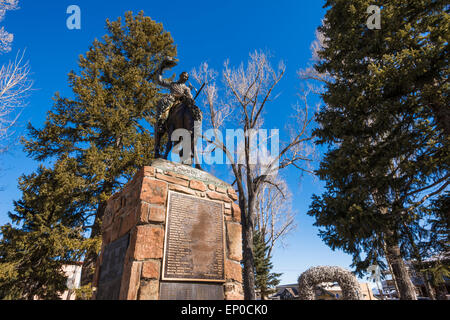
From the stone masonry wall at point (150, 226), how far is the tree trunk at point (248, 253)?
7.72 m

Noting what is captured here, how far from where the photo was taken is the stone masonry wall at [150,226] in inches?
107

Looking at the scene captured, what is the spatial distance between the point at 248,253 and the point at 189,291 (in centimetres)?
846

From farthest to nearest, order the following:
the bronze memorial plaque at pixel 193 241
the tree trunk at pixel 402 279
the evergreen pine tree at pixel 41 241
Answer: the evergreen pine tree at pixel 41 241
the tree trunk at pixel 402 279
the bronze memorial plaque at pixel 193 241

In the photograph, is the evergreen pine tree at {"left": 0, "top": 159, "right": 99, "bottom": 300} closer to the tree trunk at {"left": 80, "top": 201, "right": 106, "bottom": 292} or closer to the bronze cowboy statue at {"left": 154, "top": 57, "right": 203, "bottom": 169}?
the tree trunk at {"left": 80, "top": 201, "right": 106, "bottom": 292}

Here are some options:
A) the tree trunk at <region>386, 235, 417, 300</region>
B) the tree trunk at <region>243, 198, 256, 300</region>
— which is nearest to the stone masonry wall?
the tree trunk at <region>386, 235, 417, 300</region>

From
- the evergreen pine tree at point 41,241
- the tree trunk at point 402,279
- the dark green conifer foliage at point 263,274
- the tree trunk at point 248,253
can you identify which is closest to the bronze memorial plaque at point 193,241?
the tree trunk at point 402,279

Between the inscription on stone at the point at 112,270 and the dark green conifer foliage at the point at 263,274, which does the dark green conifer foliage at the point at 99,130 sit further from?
the dark green conifer foliage at the point at 263,274

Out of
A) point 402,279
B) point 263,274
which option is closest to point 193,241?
point 402,279

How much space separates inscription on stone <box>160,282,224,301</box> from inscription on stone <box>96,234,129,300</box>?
638mm

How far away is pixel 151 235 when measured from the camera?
2955mm
